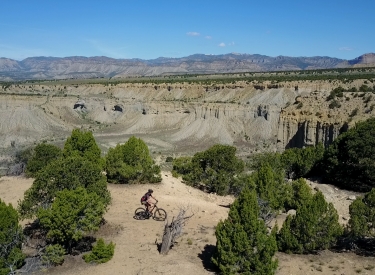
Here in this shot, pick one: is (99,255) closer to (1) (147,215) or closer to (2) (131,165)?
(1) (147,215)

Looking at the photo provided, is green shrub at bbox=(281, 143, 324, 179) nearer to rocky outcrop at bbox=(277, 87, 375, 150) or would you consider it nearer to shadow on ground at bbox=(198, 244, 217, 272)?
rocky outcrop at bbox=(277, 87, 375, 150)

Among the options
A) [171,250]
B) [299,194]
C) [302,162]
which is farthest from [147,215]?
[302,162]

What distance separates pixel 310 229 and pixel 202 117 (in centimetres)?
5658

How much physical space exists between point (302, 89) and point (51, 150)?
65499mm

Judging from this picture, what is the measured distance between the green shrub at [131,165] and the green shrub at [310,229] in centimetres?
1105

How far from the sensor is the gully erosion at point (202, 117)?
45.8 m

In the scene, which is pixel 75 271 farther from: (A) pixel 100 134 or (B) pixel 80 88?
(B) pixel 80 88

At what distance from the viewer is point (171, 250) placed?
14797mm

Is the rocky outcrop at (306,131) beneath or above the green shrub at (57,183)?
beneath

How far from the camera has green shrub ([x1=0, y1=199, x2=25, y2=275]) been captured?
40.9 feet

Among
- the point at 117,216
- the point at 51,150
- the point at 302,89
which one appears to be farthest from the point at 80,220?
the point at 302,89

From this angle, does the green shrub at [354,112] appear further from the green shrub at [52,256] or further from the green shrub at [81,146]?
the green shrub at [52,256]

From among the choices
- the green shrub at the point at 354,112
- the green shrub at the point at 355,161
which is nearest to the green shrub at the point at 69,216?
the green shrub at the point at 355,161

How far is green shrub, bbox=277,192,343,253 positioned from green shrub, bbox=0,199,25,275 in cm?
922
